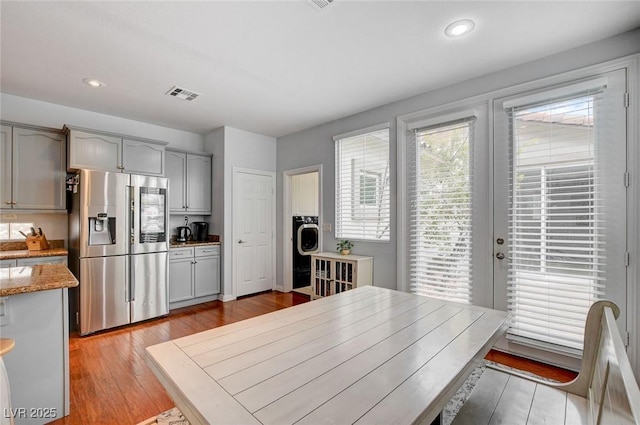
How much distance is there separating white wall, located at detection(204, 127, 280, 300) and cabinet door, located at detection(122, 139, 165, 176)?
84cm

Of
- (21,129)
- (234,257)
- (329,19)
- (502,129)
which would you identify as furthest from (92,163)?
(502,129)

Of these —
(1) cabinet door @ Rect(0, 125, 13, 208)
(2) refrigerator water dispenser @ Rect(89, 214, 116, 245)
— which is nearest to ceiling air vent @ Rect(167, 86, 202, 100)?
(2) refrigerator water dispenser @ Rect(89, 214, 116, 245)

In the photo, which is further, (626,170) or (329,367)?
(626,170)

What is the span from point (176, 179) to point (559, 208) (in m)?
4.62

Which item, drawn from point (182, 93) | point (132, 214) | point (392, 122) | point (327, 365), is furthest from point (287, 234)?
point (327, 365)

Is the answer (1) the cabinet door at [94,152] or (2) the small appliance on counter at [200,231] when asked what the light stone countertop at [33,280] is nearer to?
(1) the cabinet door at [94,152]

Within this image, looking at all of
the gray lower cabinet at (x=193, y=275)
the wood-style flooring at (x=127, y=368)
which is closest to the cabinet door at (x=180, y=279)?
the gray lower cabinet at (x=193, y=275)

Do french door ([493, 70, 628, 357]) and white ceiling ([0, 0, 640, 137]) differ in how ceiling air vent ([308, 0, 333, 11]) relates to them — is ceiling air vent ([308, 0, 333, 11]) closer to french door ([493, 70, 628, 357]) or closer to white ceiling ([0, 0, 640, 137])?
white ceiling ([0, 0, 640, 137])

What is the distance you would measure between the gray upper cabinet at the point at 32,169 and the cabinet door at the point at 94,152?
23 cm

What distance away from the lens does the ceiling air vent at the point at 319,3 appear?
6.24 ft

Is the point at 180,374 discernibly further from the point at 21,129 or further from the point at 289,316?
the point at 21,129

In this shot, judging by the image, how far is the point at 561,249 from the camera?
8.11 ft

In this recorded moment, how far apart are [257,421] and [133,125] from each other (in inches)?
185

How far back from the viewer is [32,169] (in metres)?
3.32
